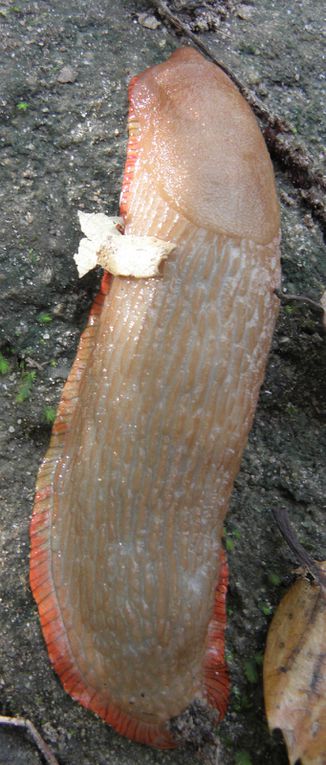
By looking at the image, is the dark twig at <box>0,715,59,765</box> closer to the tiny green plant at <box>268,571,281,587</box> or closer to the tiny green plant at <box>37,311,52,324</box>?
the tiny green plant at <box>268,571,281,587</box>

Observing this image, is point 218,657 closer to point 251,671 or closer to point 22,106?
point 251,671

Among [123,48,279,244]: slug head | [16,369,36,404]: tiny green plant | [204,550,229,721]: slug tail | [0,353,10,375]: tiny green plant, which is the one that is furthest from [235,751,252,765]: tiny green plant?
[123,48,279,244]: slug head

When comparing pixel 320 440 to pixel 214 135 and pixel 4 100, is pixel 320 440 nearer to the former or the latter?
pixel 214 135

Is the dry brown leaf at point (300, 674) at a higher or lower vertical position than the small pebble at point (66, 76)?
lower

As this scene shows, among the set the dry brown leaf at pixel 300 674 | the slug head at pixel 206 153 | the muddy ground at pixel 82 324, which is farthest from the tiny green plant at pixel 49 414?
the dry brown leaf at pixel 300 674

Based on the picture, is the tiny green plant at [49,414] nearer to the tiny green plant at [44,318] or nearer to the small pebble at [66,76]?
the tiny green plant at [44,318]

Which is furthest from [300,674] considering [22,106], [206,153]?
[22,106]
